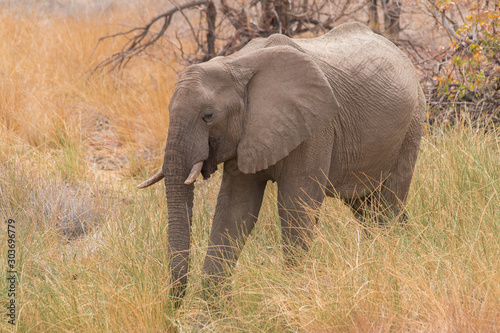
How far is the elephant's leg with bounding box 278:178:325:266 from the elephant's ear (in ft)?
0.83

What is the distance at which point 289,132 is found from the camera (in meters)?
3.66

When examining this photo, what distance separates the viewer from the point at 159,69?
8828mm

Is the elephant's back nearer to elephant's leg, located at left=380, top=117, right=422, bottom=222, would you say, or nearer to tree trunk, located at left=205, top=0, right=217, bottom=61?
elephant's leg, located at left=380, top=117, right=422, bottom=222

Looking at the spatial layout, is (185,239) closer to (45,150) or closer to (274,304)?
(274,304)

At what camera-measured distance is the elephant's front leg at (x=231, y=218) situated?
3.95 m

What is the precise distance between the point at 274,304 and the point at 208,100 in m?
0.99

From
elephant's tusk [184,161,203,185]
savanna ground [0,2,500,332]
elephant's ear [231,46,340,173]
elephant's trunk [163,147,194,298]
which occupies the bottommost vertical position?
savanna ground [0,2,500,332]

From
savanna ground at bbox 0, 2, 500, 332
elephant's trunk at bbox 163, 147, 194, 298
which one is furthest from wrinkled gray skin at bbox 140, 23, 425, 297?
savanna ground at bbox 0, 2, 500, 332

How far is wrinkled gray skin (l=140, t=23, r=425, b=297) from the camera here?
349cm

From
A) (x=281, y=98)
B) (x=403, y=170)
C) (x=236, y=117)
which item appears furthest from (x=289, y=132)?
(x=403, y=170)

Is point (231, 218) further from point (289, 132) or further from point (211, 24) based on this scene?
point (211, 24)

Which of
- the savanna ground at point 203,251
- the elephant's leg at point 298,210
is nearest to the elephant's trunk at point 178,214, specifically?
the savanna ground at point 203,251

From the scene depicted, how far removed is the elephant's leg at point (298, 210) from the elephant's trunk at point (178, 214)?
54cm

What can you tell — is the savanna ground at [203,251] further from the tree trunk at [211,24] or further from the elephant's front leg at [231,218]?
the tree trunk at [211,24]
